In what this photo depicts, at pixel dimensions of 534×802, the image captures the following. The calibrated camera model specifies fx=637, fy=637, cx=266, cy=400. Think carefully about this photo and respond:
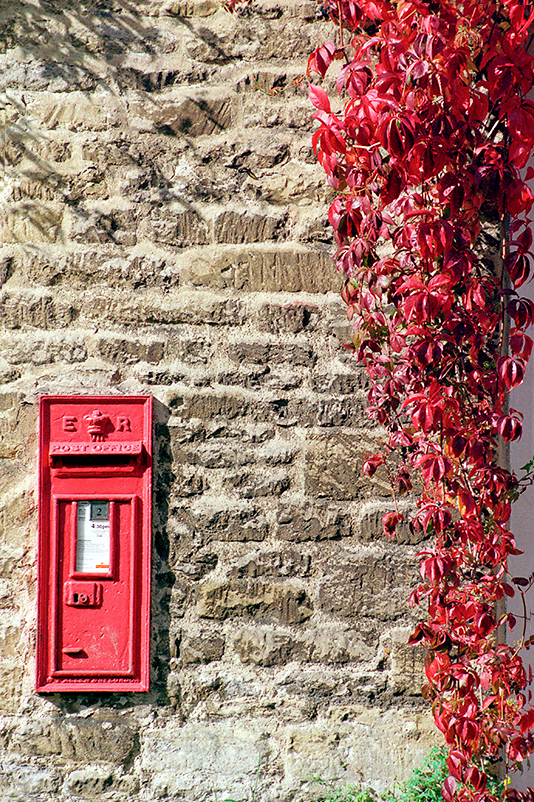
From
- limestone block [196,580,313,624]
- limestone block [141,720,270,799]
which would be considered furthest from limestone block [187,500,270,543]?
limestone block [141,720,270,799]

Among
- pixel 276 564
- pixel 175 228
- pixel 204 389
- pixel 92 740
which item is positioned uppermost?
pixel 175 228

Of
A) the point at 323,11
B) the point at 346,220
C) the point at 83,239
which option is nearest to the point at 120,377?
the point at 83,239

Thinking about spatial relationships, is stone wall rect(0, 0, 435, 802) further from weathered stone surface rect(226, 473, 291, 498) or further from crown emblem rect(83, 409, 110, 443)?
crown emblem rect(83, 409, 110, 443)

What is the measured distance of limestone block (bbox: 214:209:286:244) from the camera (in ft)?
8.46

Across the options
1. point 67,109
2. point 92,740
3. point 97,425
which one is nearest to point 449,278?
point 97,425

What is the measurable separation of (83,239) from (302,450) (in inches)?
48.0

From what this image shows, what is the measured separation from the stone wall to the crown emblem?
13 centimetres

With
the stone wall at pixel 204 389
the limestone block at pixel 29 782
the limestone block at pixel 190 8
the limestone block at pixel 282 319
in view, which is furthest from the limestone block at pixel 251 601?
the limestone block at pixel 190 8

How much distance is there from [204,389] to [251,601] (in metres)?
0.85

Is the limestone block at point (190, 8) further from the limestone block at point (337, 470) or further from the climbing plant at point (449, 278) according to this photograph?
the limestone block at point (337, 470)

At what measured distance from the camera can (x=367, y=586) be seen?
2.51 meters

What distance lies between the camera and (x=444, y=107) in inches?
82.6

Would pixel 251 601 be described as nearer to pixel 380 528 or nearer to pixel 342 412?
pixel 380 528

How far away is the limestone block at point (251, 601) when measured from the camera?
249 cm
